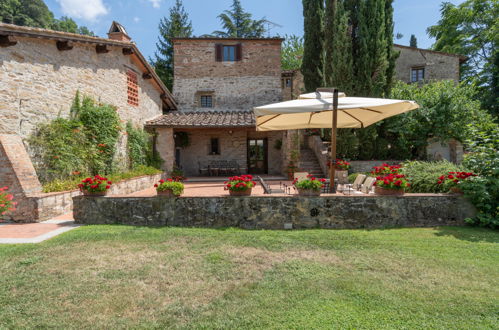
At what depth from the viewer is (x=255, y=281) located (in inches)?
133

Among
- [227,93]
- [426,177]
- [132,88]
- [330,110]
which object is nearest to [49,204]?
[132,88]

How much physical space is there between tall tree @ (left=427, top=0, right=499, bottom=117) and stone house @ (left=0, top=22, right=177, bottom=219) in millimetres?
25904

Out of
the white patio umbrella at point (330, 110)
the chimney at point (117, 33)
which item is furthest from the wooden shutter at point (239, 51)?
the white patio umbrella at point (330, 110)

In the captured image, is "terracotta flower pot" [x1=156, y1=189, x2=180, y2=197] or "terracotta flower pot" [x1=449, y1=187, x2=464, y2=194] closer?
"terracotta flower pot" [x1=449, y1=187, x2=464, y2=194]

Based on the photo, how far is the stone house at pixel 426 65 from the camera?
19703mm

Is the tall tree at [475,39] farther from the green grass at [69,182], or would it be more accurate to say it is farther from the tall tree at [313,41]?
the green grass at [69,182]

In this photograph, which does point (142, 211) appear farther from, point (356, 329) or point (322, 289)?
point (356, 329)

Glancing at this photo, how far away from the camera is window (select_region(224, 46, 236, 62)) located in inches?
658

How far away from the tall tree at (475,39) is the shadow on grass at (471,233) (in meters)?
21.2

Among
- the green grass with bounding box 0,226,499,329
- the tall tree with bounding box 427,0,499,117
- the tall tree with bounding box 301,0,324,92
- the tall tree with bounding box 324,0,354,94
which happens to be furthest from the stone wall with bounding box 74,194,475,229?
the tall tree with bounding box 427,0,499,117

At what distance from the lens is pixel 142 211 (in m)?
5.99

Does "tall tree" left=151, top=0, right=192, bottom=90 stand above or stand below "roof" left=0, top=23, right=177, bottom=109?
above

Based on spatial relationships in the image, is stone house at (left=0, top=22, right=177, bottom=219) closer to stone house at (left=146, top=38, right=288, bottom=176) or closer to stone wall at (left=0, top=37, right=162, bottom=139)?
stone wall at (left=0, top=37, right=162, bottom=139)

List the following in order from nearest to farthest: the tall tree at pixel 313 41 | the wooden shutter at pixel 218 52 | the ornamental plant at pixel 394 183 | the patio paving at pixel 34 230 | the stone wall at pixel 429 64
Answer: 1. the patio paving at pixel 34 230
2. the ornamental plant at pixel 394 183
3. the tall tree at pixel 313 41
4. the wooden shutter at pixel 218 52
5. the stone wall at pixel 429 64
